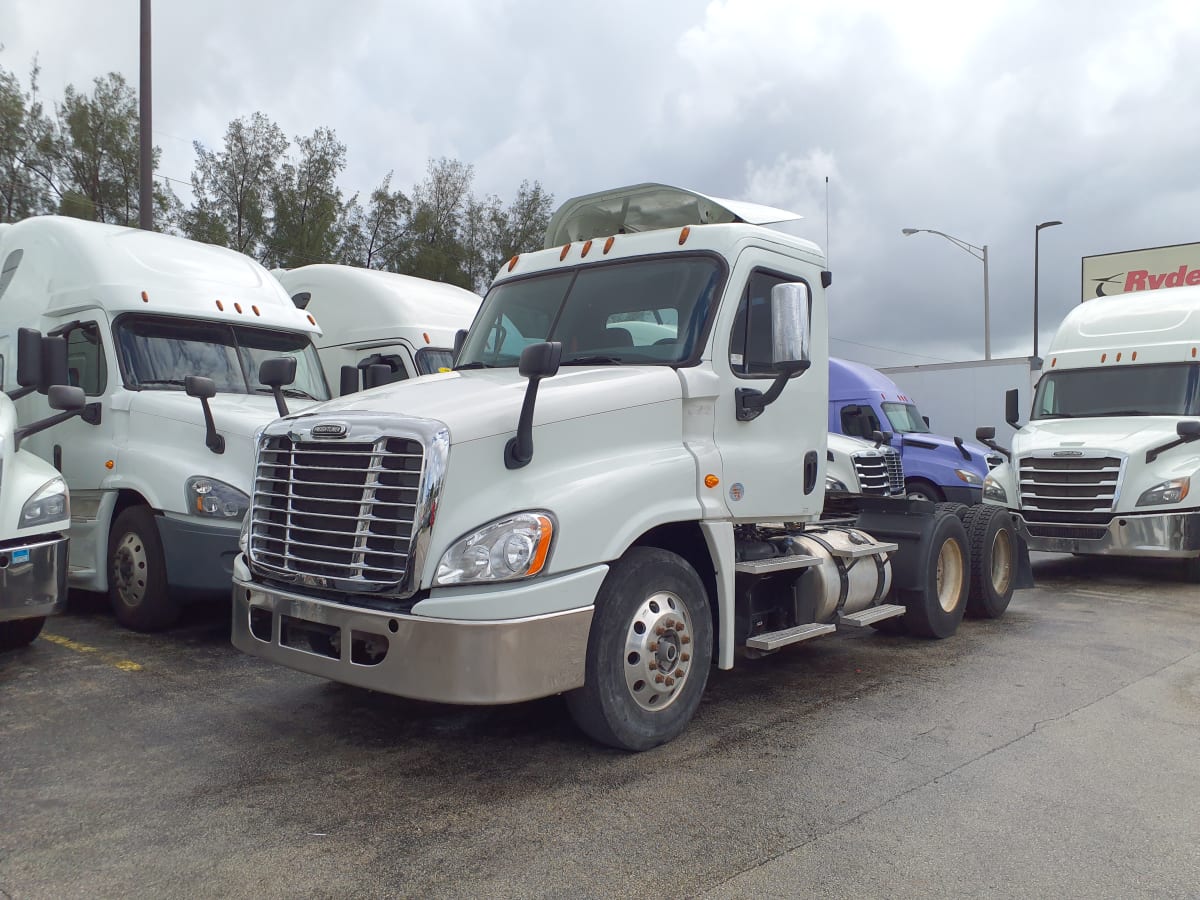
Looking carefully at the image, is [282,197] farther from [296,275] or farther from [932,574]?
[932,574]

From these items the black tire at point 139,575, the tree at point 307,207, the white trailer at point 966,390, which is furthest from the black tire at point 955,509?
the tree at point 307,207

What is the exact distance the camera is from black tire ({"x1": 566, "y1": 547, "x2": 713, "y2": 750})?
4480mm

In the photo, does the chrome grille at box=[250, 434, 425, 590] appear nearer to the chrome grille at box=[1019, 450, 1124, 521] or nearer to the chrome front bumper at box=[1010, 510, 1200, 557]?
the chrome front bumper at box=[1010, 510, 1200, 557]

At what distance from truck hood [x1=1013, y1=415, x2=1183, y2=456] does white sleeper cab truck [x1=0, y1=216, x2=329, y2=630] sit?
7.94 meters

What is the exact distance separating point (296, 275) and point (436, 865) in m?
9.99

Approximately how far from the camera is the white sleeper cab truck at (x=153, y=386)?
23.1 feet

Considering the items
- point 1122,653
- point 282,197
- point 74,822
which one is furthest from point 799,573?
point 282,197

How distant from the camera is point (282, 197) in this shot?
Answer: 29.2 metres

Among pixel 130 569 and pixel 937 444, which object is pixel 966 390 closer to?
pixel 937 444

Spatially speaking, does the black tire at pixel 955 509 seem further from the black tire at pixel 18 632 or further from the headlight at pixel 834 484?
the black tire at pixel 18 632

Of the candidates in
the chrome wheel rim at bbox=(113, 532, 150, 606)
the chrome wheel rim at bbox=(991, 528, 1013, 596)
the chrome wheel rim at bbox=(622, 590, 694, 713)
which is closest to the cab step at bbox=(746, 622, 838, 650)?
the chrome wheel rim at bbox=(622, 590, 694, 713)

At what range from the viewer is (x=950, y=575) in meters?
8.02

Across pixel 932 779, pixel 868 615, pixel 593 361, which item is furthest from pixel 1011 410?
pixel 932 779

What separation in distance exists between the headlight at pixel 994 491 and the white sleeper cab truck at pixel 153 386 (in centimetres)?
761
